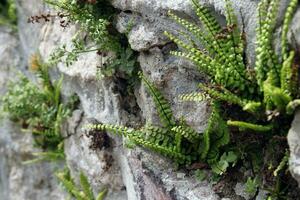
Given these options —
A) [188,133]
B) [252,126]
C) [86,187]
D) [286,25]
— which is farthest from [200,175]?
[86,187]

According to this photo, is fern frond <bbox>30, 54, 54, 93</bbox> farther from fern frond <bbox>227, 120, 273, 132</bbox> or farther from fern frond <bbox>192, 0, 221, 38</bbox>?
fern frond <bbox>227, 120, 273, 132</bbox>

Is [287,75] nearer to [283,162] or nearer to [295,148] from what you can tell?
[295,148]

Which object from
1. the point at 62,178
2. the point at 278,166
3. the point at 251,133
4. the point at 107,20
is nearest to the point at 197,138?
the point at 251,133

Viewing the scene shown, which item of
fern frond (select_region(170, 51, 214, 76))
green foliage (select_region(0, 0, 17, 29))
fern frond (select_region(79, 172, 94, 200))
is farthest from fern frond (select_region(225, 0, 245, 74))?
green foliage (select_region(0, 0, 17, 29))

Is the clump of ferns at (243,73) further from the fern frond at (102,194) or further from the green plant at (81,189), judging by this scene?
the green plant at (81,189)

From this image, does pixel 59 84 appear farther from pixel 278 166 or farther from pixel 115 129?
pixel 278 166

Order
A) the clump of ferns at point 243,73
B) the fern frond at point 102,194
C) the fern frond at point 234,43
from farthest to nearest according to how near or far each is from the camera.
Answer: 1. the fern frond at point 102,194
2. the fern frond at point 234,43
3. the clump of ferns at point 243,73

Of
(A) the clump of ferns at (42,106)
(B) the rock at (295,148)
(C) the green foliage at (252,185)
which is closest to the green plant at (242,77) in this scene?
(B) the rock at (295,148)
